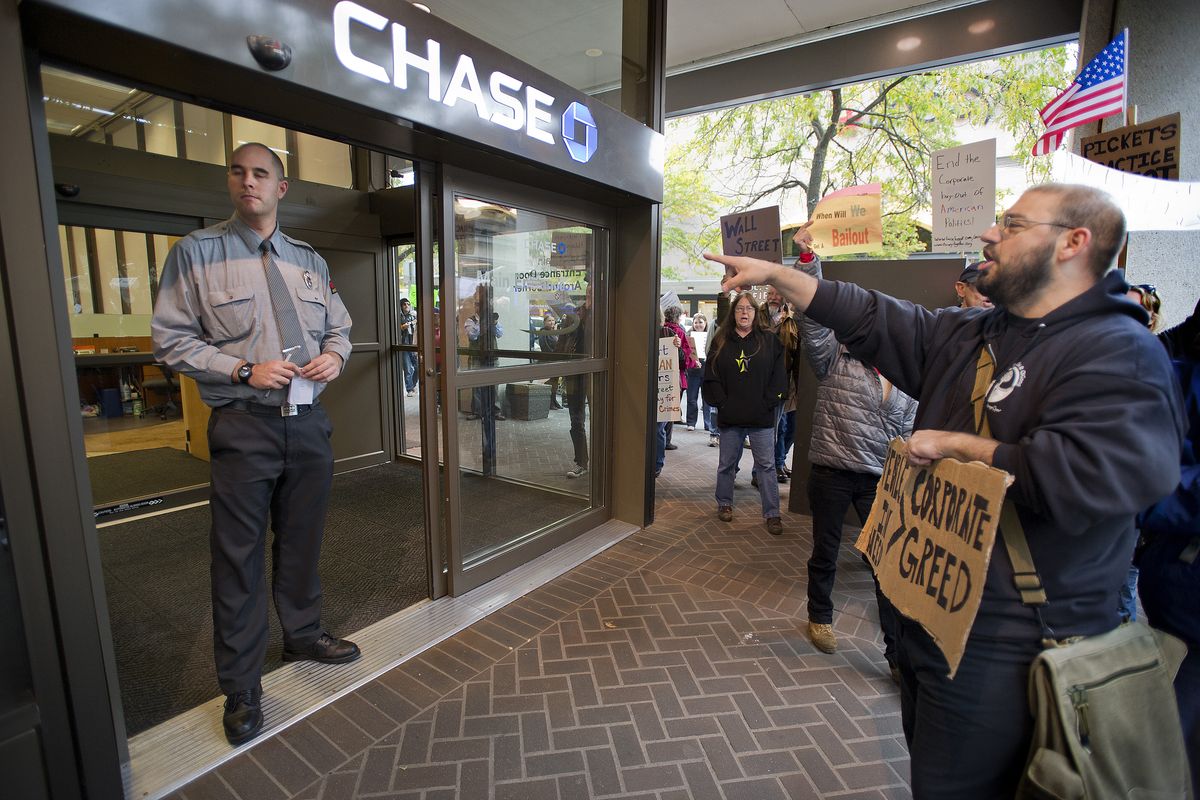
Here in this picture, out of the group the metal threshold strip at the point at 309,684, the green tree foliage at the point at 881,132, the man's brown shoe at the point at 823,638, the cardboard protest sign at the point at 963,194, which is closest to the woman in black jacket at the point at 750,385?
the cardboard protest sign at the point at 963,194

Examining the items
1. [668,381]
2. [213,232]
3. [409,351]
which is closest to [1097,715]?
[213,232]

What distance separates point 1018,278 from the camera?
1.44 m

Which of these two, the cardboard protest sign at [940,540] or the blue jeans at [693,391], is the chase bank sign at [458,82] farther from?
the blue jeans at [693,391]

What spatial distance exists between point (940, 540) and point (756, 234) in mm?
1895

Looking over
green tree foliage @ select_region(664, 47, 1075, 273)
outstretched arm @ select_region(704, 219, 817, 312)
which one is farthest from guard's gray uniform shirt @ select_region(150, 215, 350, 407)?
green tree foliage @ select_region(664, 47, 1075, 273)

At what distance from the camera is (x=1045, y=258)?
55.3 inches

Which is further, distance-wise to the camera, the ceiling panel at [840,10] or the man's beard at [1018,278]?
the ceiling panel at [840,10]

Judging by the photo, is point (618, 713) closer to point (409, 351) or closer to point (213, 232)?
point (213, 232)

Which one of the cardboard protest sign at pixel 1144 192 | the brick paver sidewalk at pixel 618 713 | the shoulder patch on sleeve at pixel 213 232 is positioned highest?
the cardboard protest sign at pixel 1144 192

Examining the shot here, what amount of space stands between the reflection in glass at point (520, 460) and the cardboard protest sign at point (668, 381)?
796 millimetres

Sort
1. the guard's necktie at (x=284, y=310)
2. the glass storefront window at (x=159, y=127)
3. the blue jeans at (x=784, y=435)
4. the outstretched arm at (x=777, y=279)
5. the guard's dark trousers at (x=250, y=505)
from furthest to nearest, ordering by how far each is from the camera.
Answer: the blue jeans at (x=784, y=435)
the glass storefront window at (x=159, y=127)
the guard's necktie at (x=284, y=310)
the guard's dark trousers at (x=250, y=505)
the outstretched arm at (x=777, y=279)

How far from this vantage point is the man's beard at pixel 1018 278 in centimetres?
141

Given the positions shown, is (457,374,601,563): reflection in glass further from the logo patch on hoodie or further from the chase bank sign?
the logo patch on hoodie

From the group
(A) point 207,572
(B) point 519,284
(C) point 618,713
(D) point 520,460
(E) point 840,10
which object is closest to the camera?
(C) point 618,713
